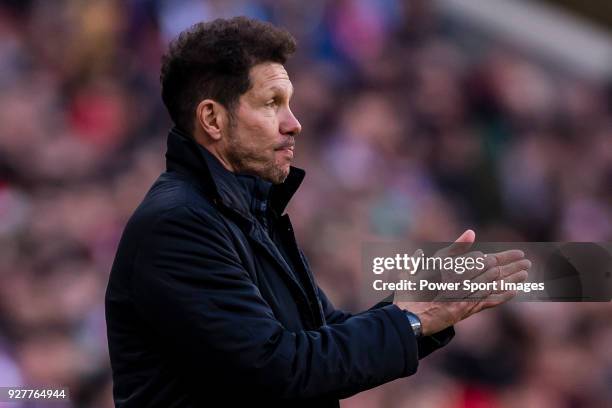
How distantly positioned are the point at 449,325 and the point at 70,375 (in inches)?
92.7

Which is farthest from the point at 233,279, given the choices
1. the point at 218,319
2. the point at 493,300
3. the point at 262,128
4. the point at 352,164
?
the point at 352,164

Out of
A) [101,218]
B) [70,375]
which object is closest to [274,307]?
[70,375]

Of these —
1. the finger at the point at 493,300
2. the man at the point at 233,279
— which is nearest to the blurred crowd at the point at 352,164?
the man at the point at 233,279

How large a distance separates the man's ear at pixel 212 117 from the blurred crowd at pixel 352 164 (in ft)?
6.92

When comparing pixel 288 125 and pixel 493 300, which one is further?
pixel 288 125

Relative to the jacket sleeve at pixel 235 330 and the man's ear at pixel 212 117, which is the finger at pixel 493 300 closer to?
the jacket sleeve at pixel 235 330

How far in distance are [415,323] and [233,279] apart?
0.97 feet

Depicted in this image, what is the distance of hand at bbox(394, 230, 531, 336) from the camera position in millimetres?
1712

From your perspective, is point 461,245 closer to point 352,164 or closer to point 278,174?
point 278,174

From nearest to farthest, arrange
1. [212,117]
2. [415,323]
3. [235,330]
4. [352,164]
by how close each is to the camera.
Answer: [235,330], [415,323], [212,117], [352,164]

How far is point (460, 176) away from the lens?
4777 mm

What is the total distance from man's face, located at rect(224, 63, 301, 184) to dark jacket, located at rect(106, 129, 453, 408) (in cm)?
5

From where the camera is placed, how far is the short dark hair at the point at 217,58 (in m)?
1.78

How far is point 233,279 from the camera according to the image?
64.0 inches
